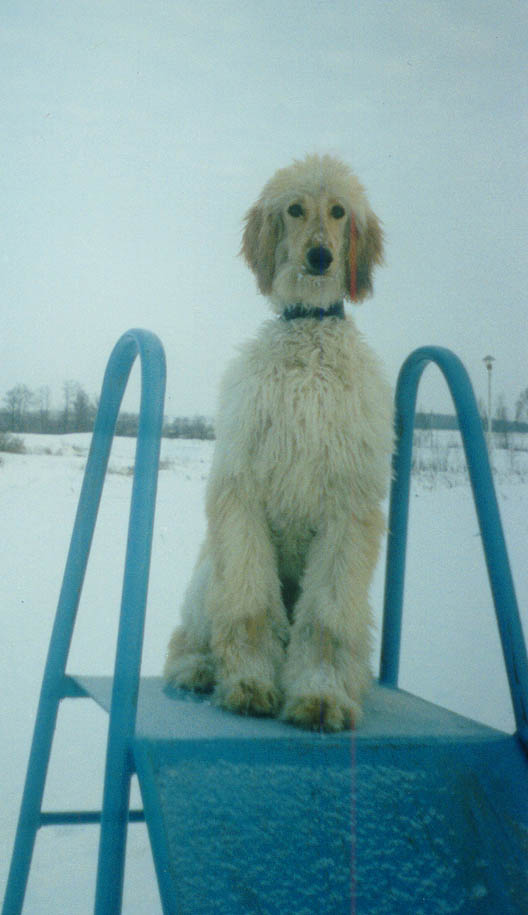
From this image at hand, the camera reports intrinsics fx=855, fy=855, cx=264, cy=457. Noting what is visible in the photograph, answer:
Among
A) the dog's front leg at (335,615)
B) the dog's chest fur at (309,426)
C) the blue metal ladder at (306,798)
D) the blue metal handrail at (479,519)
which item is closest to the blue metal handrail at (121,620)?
the blue metal ladder at (306,798)

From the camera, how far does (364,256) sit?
1581mm

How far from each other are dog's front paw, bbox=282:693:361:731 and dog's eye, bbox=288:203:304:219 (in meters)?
0.81

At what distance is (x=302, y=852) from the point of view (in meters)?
1.05

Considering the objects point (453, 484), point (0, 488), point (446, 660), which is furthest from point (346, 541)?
point (0, 488)

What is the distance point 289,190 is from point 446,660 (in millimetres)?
1834

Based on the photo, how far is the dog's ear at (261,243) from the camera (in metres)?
1.54

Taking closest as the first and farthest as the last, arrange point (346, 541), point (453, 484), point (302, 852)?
point (302, 852) < point (346, 541) < point (453, 484)

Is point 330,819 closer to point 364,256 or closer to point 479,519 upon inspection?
point 479,519

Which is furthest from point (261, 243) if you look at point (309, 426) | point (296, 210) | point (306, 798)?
point (306, 798)

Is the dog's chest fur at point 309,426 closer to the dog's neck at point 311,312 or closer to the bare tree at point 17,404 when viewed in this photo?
the dog's neck at point 311,312

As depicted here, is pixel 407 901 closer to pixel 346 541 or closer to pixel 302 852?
pixel 302 852

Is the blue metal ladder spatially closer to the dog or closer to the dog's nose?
the dog

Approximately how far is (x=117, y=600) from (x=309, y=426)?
2080 millimetres

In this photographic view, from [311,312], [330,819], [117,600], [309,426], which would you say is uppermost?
[311,312]
